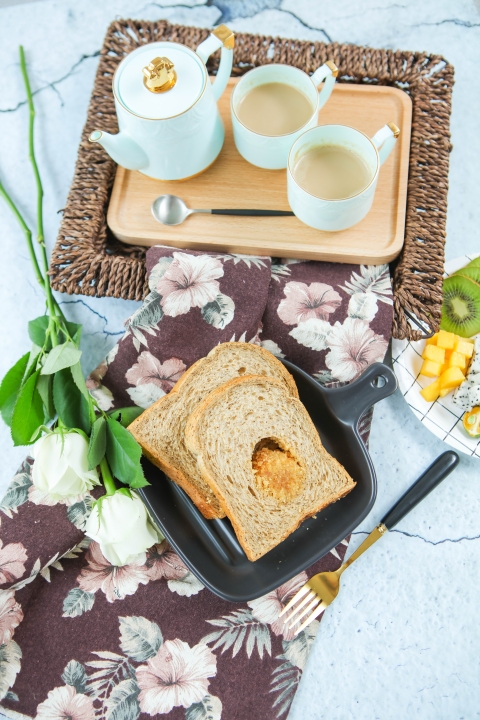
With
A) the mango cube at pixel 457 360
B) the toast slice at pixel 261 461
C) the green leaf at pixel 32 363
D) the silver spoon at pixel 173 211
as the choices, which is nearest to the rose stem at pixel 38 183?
the green leaf at pixel 32 363

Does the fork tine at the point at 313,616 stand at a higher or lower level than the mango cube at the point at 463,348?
lower

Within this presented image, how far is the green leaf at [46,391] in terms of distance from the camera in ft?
3.12

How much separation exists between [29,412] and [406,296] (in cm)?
66

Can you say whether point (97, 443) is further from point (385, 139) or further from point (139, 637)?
point (385, 139)

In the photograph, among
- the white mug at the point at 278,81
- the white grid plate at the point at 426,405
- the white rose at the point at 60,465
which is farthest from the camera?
the white grid plate at the point at 426,405

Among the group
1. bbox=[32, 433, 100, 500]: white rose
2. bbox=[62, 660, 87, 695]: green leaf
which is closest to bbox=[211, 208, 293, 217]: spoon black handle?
bbox=[32, 433, 100, 500]: white rose

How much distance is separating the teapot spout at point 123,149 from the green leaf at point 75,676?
0.84 metres

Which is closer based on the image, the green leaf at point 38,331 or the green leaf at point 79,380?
the green leaf at point 79,380

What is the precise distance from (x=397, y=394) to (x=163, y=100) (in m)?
0.67

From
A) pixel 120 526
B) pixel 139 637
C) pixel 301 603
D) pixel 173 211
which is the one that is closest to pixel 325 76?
pixel 173 211

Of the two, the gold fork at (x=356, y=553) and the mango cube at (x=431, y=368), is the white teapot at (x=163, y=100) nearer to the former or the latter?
the mango cube at (x=431, y=368)

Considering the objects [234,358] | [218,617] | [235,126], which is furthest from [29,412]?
[235,126]

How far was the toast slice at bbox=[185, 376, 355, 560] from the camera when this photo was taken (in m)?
0.97

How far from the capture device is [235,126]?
1.01 metres
